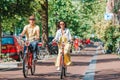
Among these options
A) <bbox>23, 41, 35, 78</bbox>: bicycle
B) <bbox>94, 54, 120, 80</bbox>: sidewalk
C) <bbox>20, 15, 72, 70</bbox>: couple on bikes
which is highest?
<bbox>20, 15, 72, 70</bbox>: couple on bikes

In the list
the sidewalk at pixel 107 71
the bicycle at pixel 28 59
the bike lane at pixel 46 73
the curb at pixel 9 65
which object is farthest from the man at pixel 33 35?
the curb at pixel 9 65

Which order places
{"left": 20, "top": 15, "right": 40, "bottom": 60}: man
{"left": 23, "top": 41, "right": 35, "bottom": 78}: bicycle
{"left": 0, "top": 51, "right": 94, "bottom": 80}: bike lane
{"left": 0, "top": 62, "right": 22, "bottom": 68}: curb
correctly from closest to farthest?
1. {"left": 0, "top": 51, "right": 94, "bottom": 80}: bike lane
2. {"left": 23, "top": 41, "right": 35, "bottom": 78}: bicycle
3. {"left": 20, "top": 15, "right": 40, "bottom": 60}: man
4. {"left": 0, "top": 62, "right": 22, "bottom": 68}: curb

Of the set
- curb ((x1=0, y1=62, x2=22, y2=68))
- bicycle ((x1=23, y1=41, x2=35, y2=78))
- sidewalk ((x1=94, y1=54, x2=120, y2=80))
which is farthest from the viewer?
curb ((x1=0, y1=62, x2=22, y2=68))

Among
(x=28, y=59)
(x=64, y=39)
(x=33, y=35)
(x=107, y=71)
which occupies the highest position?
(x=33, y=35)

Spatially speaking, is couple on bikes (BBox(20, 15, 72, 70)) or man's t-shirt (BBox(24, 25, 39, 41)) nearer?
couple on bikes (BBox(20, 15, 72, 70))

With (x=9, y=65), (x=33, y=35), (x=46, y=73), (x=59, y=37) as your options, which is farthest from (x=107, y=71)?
(x=9, y=65)

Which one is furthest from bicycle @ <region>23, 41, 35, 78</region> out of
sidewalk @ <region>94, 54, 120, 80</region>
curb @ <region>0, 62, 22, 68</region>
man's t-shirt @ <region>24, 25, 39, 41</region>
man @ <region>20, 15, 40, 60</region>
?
curb @ <region>0, 62, 22, 68</region>

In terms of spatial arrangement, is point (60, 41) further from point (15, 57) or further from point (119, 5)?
point (119, 5)

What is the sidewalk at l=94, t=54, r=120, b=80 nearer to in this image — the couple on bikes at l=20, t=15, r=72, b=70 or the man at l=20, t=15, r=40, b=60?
the couple on bikes at l=20, t=15, r=72, b=70

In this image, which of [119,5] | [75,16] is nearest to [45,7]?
[119,5]

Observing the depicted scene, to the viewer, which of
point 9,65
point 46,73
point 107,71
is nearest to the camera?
point 46,73

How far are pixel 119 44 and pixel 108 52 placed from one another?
5660mm

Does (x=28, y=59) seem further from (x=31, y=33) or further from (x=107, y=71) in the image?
(x=107, y=71)

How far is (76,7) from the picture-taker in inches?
3209
